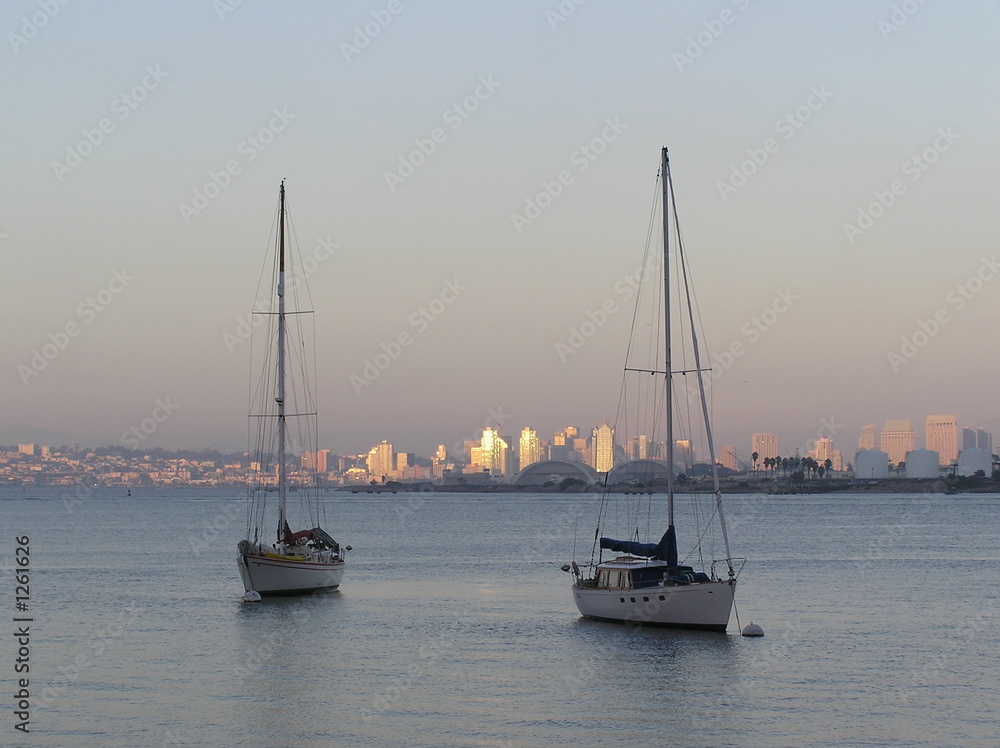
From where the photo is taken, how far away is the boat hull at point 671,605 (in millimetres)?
38906

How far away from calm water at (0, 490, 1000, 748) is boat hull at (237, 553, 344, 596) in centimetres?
84

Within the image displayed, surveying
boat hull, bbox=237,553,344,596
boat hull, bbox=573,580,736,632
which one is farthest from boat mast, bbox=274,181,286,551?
boat hull, bbox=573,580,736,632

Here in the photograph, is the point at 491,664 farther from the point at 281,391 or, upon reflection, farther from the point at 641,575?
the point at 281,391

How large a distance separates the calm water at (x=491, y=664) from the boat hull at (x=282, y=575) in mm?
836

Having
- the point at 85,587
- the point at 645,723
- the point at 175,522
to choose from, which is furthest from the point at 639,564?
the point at 175,522

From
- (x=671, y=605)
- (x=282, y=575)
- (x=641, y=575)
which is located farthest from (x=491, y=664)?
(x=282, y=575)

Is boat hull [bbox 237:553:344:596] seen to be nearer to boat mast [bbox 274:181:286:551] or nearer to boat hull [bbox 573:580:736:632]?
boat mast [bbox 274:181:286:551]

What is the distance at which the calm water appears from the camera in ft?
87.2

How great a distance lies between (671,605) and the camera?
39.7 meters

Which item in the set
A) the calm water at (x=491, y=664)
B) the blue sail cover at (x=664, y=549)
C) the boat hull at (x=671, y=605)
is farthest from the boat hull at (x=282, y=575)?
the blue sail cover at (x=664, y=549)

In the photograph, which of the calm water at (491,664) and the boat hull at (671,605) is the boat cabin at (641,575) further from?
the calm water at (491,664)

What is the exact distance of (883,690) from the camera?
30.8 metres

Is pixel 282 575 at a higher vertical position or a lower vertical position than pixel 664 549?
lower

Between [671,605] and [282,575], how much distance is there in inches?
709
